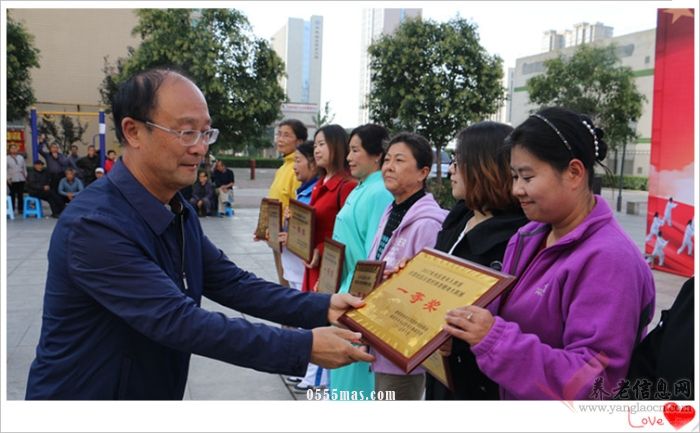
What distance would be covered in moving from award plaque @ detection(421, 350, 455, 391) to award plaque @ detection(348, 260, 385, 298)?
476 millimetres

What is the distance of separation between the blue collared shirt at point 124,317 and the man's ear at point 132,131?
9 centimetres

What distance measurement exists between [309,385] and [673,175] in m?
6.02

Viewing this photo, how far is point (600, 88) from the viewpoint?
1658 cm

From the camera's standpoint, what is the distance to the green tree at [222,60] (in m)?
16.1

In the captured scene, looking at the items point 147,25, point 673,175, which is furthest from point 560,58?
point 147,25

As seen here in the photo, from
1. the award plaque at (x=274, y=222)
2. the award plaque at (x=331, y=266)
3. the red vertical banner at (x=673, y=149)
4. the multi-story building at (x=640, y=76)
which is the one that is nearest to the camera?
the award plaque at (x=331, y=266)

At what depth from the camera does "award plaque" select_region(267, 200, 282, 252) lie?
4.64 m

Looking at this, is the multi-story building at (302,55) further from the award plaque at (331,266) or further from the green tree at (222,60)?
the award plaque at (331,266)

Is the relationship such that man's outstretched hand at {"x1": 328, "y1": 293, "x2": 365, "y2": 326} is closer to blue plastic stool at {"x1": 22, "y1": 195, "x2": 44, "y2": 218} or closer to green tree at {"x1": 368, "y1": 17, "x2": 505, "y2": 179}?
blue plastic stool at {"x1": 22, "y1": 195, "x2": 44, "y2": 218}

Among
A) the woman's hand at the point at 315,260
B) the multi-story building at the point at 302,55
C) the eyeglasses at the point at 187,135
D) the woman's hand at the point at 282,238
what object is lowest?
the woman's hand at the point at 315,260

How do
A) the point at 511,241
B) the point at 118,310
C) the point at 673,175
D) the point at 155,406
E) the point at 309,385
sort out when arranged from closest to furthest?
1. the point at 118,310
2. the point at 155,406
3. the point at 511,241
4. the point at 309,385
5. the point at 673,175

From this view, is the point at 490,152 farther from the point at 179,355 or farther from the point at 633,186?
the point at 633,186

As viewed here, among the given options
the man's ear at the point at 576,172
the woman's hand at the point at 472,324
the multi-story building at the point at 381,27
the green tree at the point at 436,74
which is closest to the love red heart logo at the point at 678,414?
the woman's hand at the point at 472,324

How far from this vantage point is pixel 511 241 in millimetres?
1963
